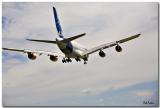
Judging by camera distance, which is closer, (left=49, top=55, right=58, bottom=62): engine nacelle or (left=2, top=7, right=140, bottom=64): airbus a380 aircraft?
(left=2, top=7, right=140, bottom=64): airbus a380 aircraft

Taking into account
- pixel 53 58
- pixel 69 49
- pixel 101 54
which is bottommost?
pixel 53 58

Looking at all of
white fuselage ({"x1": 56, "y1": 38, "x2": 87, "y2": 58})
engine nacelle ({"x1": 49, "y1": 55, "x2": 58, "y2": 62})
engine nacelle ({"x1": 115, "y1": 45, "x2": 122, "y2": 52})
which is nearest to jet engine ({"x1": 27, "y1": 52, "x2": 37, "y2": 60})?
engine nacelle ({"x1": 49, "y1": 55, "x2": 58, "y2": 62})

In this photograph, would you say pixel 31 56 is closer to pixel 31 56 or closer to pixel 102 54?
pixel 31 56

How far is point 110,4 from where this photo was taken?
71.6ft

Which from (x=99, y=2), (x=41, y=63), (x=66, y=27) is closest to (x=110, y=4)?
(x=99, y=2)

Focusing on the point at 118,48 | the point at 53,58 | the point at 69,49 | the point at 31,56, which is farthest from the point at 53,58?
the point at 118,48

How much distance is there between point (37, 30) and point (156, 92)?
481 cm

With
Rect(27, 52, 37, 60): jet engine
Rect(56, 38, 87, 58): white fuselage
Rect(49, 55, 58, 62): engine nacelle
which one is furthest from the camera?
Rect(56, 38, 87, 58): white fuselage

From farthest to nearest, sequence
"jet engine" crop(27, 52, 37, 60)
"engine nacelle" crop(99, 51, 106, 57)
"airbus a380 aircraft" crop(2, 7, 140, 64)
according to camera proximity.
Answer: "engine nacelle" crop(99, 51, 106, 57) → "jet engine" crop(27, 52, 37, 60) → "airbus a380 aircraft" crop(2, 7, 140, 64)

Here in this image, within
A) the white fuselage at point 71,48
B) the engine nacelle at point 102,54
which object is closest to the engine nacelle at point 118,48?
the engine nacelle at point 102,54

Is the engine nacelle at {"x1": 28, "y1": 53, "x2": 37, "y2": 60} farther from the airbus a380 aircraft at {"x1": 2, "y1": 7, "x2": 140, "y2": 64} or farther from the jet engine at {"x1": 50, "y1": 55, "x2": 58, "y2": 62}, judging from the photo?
the jet engine at {"x1": 50, "y1": 55, "x2": 58, "y2": 62}

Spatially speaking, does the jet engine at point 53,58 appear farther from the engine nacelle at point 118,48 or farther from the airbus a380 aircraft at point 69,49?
the engine nacelle at point 118,48

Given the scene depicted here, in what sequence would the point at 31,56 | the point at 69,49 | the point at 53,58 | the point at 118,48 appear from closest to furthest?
the point at 118,48 < the point at 31,56 < the point at 53,58 < the point at 69,49

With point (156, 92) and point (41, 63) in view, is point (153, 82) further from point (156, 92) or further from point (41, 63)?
point (41, 63)
